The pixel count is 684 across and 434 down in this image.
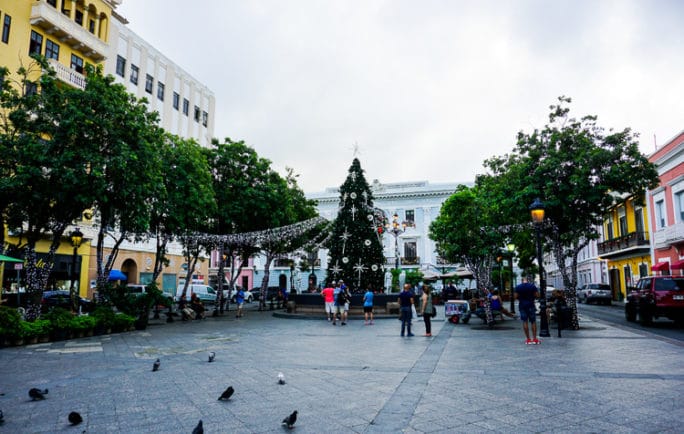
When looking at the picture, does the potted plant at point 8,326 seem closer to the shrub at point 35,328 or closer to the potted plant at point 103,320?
the shrub at point 35,328

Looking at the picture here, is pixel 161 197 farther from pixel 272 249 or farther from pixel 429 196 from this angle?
pixel 429 196

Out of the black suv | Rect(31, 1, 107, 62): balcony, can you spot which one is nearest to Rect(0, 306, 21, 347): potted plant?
Rect(31, 1, 107, 62): balcony

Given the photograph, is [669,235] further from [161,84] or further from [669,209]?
[161,84]

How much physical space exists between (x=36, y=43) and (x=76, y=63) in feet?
8.07

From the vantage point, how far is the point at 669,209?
Answer: 2564cm

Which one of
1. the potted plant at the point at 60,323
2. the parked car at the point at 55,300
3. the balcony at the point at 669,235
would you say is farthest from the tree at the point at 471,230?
the parked car at the point at 55,300

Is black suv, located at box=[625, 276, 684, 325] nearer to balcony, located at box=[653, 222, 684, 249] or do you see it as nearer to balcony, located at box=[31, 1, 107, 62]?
balcony, located at box=[653, 222, 684, 249]

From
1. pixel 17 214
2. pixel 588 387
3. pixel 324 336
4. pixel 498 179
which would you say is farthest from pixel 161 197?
pixel 588 387

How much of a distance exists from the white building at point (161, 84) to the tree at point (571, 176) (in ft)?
72.8

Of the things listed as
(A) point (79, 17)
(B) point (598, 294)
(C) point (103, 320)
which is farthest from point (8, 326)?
(B) point (598, 294)

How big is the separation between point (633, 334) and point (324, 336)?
9160 millimetres

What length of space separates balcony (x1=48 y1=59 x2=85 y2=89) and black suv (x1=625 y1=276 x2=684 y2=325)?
2807 centimetres

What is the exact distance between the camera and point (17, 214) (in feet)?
46.9

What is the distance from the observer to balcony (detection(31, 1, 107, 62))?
23547 millimetres
